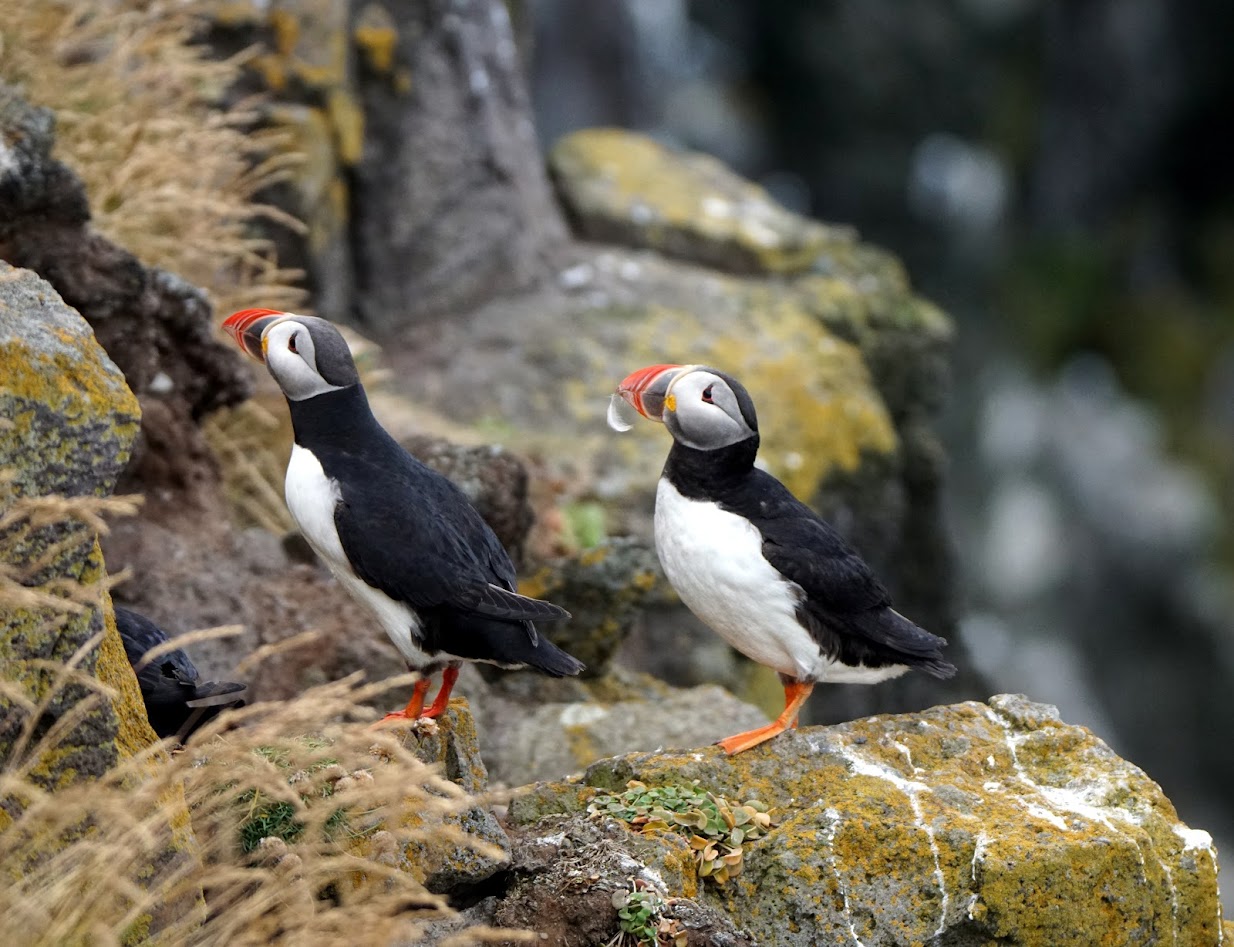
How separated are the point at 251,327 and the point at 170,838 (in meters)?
1.55

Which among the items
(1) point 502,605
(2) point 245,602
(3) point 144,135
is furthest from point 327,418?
(3) point 144,135

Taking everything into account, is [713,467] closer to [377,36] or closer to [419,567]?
[419,567]

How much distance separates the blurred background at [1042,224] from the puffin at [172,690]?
1048cm

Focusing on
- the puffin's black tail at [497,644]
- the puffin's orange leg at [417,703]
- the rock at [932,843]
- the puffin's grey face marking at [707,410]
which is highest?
the puffin's grey face marking at [707,410]

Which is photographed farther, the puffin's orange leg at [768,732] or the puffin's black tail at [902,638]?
the puffin's black tail at [902,638]

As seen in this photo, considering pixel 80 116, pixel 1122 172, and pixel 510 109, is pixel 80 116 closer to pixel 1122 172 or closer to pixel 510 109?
pixel 510 109

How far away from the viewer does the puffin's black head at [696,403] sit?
4.13m

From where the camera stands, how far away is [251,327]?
4.11 meters

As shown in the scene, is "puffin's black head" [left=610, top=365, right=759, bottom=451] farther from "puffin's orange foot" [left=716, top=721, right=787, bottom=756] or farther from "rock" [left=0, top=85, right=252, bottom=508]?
"rock" [left=0, top=85, right=252, bottom=508]

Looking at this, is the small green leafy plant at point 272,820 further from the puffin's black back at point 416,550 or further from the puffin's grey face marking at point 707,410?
the puffin's grey face marking at point 707,410

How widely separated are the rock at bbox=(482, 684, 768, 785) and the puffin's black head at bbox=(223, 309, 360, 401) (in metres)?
1.78

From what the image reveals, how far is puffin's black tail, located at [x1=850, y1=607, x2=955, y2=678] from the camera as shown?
14.1ft

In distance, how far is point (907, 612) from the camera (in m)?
8.80

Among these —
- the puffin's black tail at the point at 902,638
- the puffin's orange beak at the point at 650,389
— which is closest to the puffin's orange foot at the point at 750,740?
the puffin's black tail at the point at 902,638
